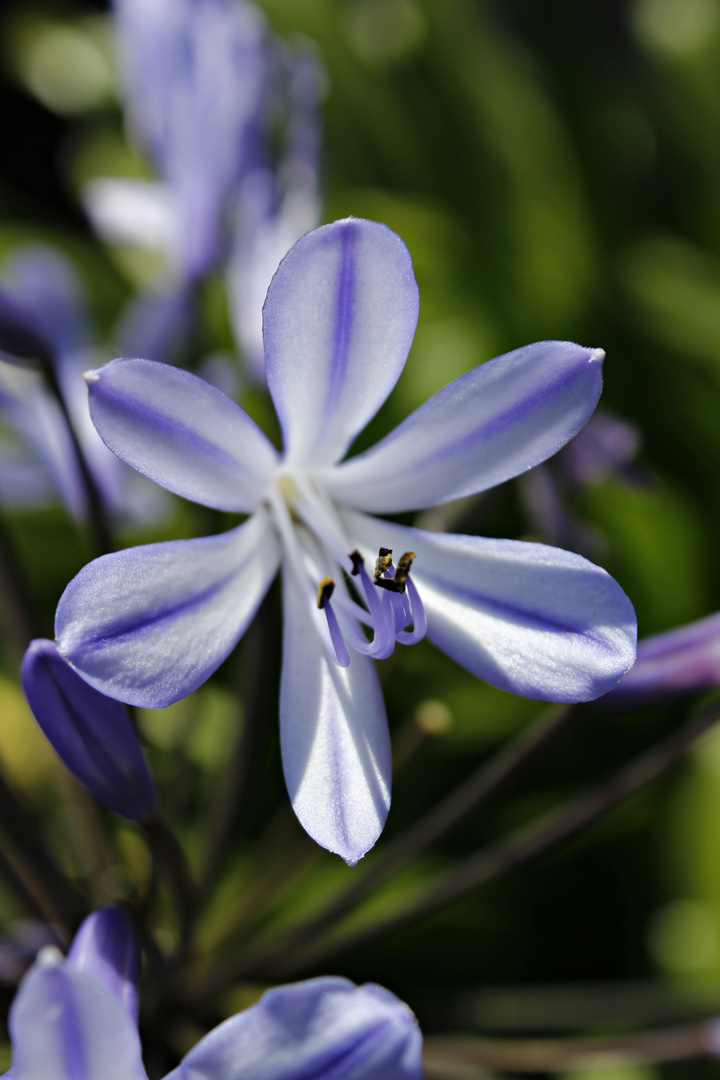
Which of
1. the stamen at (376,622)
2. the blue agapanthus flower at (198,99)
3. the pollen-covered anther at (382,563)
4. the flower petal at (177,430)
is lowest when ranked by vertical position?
the stamen at (376,622)

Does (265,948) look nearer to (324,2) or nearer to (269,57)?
(269,57)

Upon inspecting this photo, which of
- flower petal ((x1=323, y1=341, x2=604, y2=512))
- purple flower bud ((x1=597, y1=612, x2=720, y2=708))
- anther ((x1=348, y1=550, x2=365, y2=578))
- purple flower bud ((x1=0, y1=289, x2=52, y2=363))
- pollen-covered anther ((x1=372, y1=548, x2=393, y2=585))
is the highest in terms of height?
purple flower bud ((x1=0, y1=289, x2=52, y2=363))

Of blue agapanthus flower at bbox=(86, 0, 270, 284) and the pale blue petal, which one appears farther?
blue agapanthus flower at bbox=(86, 0, 270, 284)

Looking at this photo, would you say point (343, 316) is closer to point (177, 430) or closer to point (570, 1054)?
point (177, 430)

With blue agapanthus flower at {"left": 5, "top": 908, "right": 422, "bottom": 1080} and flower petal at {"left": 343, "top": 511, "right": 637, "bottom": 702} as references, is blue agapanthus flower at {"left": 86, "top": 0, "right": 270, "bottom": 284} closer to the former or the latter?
flower petal at {"left": 343, "top": 511, "right": 637, "bottom": 702}

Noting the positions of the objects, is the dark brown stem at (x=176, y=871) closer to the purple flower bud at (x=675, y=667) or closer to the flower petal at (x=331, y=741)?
the flower petal at (x=331, y=741)

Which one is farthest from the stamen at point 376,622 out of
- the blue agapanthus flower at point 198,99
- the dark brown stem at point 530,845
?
the blue agapanthus flower at point 198,99

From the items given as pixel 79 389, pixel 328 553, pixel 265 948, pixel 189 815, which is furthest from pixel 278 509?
pixel 189 815

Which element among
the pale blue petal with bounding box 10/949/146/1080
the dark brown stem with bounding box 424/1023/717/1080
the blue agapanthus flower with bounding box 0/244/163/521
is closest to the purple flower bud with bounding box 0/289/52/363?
the blue agapanthus flower with bounding box 0/244/163/521

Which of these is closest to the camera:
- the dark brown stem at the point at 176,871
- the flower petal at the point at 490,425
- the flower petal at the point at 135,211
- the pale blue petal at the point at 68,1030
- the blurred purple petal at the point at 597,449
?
the pale blue petal at the point at 68,1030
